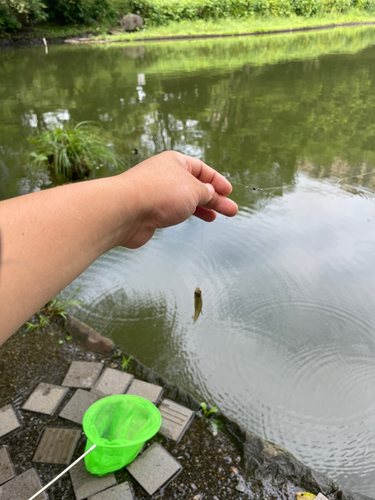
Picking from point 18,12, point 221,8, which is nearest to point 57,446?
point 18,12

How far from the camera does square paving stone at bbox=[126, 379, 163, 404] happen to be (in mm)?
2082

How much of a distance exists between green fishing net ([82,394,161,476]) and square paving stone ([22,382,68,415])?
42 cm

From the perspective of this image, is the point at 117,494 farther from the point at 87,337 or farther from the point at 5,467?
the point at 87,337

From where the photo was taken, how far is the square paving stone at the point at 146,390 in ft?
6.83

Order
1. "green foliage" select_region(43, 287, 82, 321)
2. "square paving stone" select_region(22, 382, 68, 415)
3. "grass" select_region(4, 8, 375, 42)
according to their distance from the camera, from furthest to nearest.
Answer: "grass" select_region(4, 8, 375, 42)
"green foliage" select_region(43, 287, 82, 321)
"square paving stone" select_region(22, 382, 68, 415)

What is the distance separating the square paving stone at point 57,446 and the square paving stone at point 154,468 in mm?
337

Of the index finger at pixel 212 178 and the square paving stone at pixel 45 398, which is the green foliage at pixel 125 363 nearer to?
the square paving stone at pixel 45 398

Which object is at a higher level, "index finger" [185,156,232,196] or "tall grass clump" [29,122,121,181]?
"index finger" [185,156,232,196]

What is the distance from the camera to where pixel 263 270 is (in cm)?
324

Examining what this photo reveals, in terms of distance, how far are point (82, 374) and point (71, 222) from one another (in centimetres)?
156

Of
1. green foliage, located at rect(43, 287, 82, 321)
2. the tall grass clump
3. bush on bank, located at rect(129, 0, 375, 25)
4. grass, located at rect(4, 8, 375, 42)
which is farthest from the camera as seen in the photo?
bush on bank, located at rect(129, 0, 375, 25)

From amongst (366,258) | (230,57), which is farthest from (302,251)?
(230,57)

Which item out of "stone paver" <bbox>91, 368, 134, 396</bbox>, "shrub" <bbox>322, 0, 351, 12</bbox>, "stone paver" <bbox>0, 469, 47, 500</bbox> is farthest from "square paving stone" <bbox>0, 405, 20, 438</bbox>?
"shrub" <bbox>322, 0, 351, 12</bbox>

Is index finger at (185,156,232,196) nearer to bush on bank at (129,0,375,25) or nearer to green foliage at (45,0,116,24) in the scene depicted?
green foliage at (45,0,116,24)
